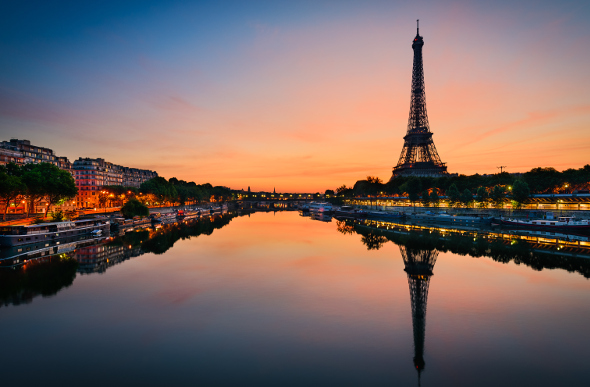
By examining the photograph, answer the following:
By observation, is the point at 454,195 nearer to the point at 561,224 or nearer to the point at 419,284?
the point at 561,224

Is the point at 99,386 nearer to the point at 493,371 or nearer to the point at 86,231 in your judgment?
the point at 493,371

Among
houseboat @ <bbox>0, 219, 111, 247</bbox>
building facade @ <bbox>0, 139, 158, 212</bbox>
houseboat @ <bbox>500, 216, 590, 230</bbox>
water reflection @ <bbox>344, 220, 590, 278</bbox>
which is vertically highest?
building facade @ <bbox>0, 139, 158, 212</bbox>

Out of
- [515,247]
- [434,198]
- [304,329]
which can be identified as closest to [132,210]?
[304,329]

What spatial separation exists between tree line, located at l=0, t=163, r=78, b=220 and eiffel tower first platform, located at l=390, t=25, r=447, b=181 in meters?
111

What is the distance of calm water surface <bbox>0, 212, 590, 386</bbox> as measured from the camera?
39.8ft

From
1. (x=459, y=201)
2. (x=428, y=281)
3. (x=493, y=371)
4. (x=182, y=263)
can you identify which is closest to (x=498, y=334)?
(x=493, y=371)

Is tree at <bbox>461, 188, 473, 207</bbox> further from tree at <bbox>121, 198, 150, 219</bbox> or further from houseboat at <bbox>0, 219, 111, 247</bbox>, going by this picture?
houseboat at <bbox>0, 219, 111, 247</bbox>

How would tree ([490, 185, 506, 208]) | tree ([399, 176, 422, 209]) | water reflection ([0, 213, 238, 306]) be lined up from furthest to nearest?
tree ([399, 176, 422, 209]), tree ([490, 185, 506, 208]), water reflection ([0, 213, 238, 306])

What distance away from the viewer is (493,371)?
12258mm

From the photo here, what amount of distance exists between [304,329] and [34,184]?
6231cm

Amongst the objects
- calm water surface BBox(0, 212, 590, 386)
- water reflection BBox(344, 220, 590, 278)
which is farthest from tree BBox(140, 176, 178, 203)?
calm water surface BBox(0, 212, 590, 386)

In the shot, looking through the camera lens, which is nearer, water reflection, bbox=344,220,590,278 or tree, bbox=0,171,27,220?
water reflection, bbox=344,220,590,278

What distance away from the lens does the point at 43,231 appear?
44.5m

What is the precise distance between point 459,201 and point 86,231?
8304 cm
